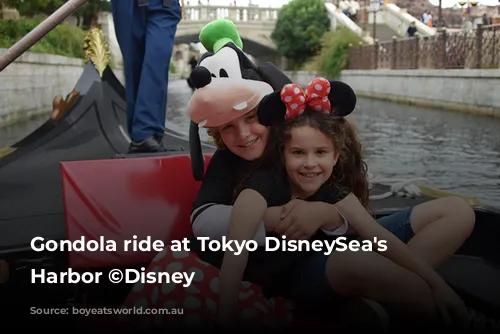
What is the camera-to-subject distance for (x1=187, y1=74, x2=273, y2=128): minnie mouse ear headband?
3.61 ft

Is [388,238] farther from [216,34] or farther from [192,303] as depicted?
[216,34]

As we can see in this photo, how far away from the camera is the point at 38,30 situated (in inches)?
68.3

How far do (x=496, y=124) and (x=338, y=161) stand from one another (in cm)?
647

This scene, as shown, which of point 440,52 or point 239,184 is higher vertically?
point 440,52

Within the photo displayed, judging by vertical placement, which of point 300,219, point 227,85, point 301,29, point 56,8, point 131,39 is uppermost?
point 301,29

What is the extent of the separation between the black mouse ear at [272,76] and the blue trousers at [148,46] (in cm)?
92

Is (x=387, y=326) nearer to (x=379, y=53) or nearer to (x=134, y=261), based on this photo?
(x=134, y=261)

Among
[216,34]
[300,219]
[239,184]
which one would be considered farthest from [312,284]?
[216,34]

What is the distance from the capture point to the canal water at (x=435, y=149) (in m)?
3.27

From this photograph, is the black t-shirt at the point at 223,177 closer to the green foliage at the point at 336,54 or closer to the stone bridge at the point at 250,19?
the green foliage at the point at 336,54

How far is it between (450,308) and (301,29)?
84.2 ft

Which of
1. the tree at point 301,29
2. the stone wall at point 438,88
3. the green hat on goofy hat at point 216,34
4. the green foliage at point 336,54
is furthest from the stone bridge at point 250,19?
the green hat on goofy hat at point 216,34

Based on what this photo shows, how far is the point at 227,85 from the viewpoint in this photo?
3.64ft

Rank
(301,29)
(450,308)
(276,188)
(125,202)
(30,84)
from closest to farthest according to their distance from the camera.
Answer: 1. (450,308)
2. (276,188)
3. (125,202)
4. (30,84)
5. (301,29)
